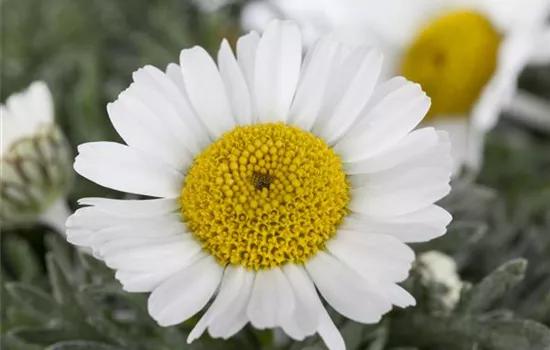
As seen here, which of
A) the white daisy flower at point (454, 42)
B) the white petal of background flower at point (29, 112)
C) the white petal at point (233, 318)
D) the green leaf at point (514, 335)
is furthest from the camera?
the white daisy flower at point (454, 42)

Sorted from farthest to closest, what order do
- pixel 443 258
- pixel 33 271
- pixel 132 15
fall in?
pixel 132 15, pixel 33 271, pixel 443 258

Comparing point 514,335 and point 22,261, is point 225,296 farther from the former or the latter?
point 22,261

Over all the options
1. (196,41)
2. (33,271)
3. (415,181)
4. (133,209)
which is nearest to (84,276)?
(33,271)

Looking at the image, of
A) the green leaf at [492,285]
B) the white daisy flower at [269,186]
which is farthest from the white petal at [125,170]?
the green leaf at [492,285]

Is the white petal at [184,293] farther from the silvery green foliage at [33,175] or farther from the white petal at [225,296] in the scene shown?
the silvery green foliage at [33,175]

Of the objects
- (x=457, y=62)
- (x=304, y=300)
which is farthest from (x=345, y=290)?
(x=457, y=62)

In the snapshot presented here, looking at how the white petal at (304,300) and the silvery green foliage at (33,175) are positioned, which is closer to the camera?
the white petal at (304,300)

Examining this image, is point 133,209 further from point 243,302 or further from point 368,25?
point 368,25
